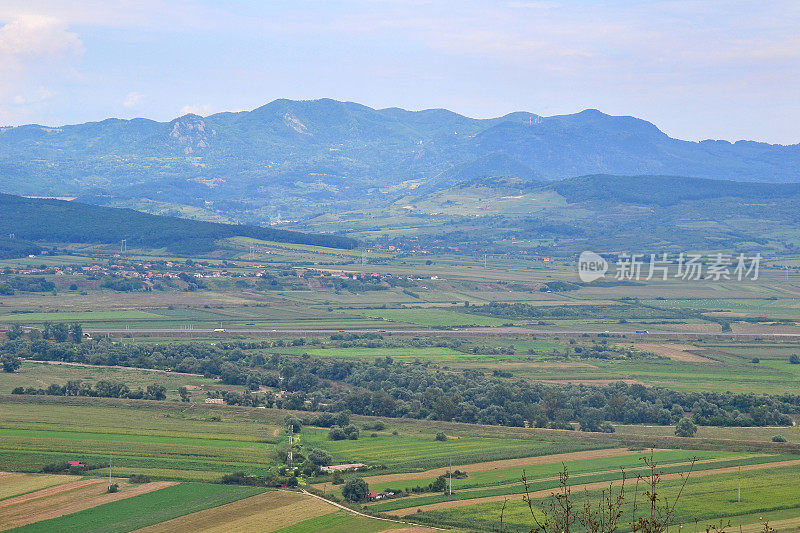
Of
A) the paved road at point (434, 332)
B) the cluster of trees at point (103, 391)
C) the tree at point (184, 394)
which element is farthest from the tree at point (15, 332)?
the tree at point (184, 394)

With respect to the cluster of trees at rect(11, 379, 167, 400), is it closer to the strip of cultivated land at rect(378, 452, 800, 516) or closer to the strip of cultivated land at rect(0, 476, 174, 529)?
the strip of cultivated land at rect(0, 476, 174, 529)

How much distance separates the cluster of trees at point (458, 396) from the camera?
53781mm

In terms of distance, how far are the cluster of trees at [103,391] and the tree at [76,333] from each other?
1854 cm

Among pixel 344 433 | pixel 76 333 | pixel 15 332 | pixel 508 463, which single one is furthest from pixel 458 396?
pixel 15 332

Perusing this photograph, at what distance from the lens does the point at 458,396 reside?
55.9 meters

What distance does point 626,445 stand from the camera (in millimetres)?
46250

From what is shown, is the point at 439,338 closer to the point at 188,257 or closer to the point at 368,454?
the point at 368,454

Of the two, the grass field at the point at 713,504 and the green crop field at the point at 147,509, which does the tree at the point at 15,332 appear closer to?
the green crop field at the point at 147,509

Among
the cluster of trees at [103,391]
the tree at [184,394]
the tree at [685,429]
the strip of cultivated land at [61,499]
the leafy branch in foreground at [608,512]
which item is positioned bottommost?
the strip of cultivated land at [61,499]

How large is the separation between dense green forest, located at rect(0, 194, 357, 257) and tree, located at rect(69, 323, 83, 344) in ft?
244

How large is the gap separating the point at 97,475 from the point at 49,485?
2439mm
